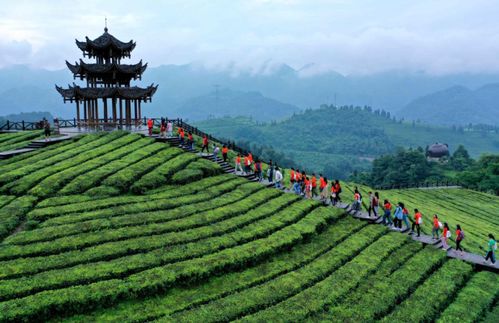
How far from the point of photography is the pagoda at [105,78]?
40.0m

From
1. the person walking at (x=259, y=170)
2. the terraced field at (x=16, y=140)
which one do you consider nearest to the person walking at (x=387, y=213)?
the person walking at (x=259, y=170)

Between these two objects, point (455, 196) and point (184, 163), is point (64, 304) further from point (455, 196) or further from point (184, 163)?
point (455, 196)

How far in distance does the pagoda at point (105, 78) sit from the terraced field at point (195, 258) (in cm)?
1248

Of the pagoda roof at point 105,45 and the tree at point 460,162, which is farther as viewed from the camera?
the tree at point 460,162

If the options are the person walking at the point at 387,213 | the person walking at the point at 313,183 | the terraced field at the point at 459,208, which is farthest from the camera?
the terraced field at the point at 459,208

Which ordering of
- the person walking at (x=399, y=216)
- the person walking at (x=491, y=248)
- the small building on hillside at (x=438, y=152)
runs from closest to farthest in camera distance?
the person walking at (x=491, y=248) → the person walking at (x=399, y=216) → the small building on hillside at (x=438, y=152)

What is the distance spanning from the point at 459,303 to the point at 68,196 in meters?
22.4

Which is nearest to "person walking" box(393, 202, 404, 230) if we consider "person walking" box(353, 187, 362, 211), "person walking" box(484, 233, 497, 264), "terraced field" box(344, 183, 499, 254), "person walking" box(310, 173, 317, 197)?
"person walking" box(353, 187, 362, 211)

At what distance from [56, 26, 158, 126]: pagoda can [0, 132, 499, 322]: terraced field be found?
12.5m

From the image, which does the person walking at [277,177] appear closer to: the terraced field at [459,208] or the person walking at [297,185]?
the person walking at [297,185]

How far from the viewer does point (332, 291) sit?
17656 millimetres

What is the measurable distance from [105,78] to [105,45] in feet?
11.2

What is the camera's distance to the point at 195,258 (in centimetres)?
1888

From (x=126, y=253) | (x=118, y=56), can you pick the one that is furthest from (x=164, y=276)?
(x=118, y=56)
